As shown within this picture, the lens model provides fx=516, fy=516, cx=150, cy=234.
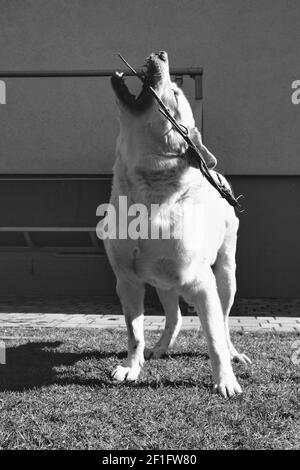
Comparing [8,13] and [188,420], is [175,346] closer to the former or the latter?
[188,420]

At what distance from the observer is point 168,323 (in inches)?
179

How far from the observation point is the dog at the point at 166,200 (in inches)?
122

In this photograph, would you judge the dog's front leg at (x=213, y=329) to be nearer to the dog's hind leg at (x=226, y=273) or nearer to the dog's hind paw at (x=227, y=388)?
the dog's hind paw at (x=227, y=388)

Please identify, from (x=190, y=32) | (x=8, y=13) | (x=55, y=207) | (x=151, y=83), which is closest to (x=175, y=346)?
(x=151, y=83)

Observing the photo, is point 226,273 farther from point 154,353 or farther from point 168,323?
point 154,353

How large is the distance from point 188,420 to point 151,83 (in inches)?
77.4

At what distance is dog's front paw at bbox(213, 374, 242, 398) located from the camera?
3328 mm

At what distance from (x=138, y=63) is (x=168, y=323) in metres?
5.49
